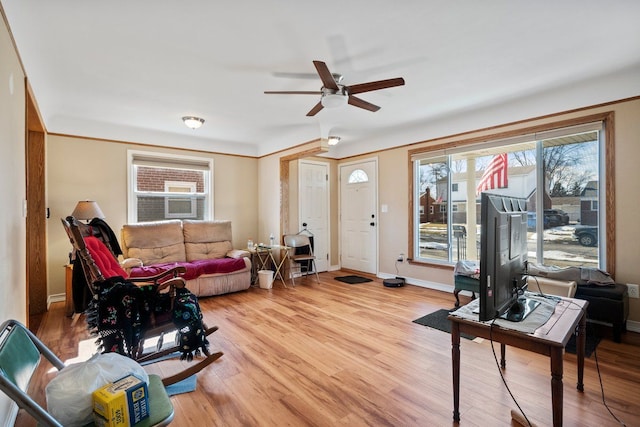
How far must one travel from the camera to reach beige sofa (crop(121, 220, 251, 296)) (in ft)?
13.8

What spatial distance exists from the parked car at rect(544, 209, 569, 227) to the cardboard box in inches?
163

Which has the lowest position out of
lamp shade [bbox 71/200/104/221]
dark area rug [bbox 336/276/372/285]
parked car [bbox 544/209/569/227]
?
dark area rug [bbox 336/276/372/285]

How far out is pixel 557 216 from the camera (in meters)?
3.52

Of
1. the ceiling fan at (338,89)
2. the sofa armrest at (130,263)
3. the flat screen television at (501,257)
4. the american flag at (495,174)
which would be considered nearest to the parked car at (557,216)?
the american flag at (495,174)

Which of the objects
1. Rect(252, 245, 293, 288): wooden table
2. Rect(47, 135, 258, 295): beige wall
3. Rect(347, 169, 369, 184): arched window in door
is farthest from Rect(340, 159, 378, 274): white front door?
Rect(47, 135, 258, 295): beige wall

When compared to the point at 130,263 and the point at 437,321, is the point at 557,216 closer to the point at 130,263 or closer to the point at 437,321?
the point at 437,321

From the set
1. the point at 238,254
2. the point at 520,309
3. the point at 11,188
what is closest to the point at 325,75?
the point at 520,309

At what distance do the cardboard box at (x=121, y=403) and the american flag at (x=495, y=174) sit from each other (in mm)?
4315

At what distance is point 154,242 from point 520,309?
443 cm

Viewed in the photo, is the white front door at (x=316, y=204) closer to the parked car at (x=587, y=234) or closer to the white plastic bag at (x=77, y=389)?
the parked car at (x=587, y=234)

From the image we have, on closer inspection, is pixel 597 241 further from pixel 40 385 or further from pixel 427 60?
pixel 40 385

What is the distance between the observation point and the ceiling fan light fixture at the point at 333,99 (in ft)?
8.93

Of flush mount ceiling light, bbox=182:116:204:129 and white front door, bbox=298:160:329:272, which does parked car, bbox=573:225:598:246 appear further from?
flush mount ceiling light, bbox=182:116:204:129

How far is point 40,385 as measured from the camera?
2166 millimetres
